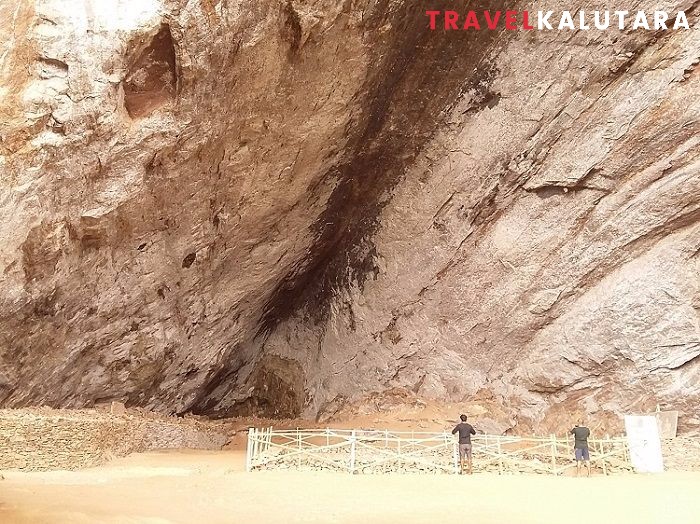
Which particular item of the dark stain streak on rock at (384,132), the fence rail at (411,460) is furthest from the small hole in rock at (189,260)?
the fence rail at (411,460)

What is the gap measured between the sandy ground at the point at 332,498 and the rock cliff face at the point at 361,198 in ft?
12.7

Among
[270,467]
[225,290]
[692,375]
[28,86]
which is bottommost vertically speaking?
[270,467]

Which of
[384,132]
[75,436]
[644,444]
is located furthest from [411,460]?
[384,132]

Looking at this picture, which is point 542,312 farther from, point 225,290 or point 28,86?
point 28,86

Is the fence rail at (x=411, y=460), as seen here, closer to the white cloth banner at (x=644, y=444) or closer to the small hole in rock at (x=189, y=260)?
the white cloth banner at (x=644, y=444)

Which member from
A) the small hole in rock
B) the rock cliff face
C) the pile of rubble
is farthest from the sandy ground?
the small hole in rock

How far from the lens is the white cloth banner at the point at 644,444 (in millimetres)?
10781

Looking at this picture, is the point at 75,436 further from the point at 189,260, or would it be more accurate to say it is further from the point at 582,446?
the point at 582,446

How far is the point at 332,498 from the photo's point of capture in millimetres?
7652

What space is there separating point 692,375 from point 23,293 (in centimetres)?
1554

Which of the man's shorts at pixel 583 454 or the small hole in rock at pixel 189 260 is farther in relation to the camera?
the small hole in rock at pixel 189 260

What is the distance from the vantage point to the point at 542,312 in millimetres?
14195

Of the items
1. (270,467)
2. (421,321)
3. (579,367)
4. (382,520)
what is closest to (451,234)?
(421,321)

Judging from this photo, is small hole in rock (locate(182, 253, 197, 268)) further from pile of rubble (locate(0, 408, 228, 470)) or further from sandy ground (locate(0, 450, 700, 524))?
sandy ground (locate(0, 450, 700, 524))
